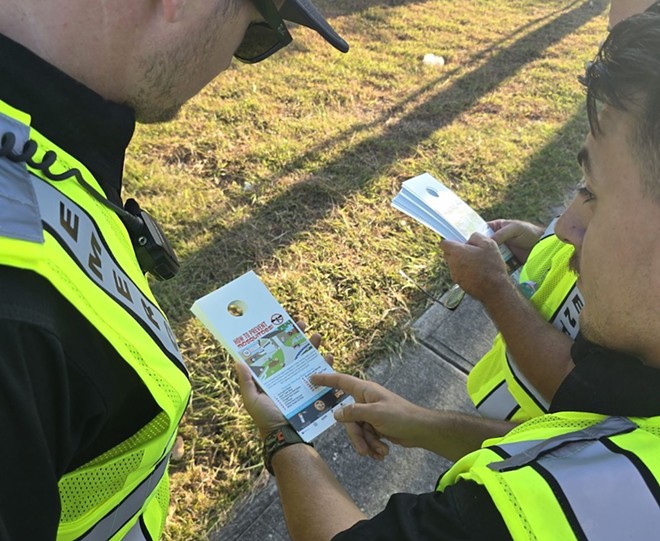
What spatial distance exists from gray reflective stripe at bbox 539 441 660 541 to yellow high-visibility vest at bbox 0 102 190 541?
63 centimetres

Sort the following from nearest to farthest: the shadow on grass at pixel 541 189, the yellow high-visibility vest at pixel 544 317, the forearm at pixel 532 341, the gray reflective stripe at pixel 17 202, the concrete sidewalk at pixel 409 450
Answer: the gray reflective stripe at pixel 17 202 → the forearm at pixel 532 341 → the yellow high-visibility vest at pixel 544 317 → the concrete sidewalk at pixel 409 450 → the shadow on grass at pixel 541 189

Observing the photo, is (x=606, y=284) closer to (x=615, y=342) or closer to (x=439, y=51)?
(x=615, y=342)

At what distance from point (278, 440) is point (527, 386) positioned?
0.74 meters

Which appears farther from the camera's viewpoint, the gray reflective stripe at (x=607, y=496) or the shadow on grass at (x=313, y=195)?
the shadow on grass at (x=313, y=195)

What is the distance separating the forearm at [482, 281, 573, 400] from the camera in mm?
1505

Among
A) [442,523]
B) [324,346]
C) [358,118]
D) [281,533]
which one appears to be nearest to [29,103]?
[442,523]

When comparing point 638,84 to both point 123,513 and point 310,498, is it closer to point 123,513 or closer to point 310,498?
point 310,498

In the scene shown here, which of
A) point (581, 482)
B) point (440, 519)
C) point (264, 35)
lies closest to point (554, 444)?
point (581, 482)

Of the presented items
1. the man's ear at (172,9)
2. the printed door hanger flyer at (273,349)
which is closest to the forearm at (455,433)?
the printed door hanger flyer at (273,349)

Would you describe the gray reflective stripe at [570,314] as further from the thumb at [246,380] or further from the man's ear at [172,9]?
the man's ear at [172,9]

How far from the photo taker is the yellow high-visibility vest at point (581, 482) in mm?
800

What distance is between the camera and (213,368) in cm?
246

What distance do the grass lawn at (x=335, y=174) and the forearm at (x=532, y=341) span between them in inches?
40.7

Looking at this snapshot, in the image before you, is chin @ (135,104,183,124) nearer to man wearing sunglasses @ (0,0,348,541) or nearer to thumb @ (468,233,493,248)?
man wearing sunglasses @ (0,0,348,541)
